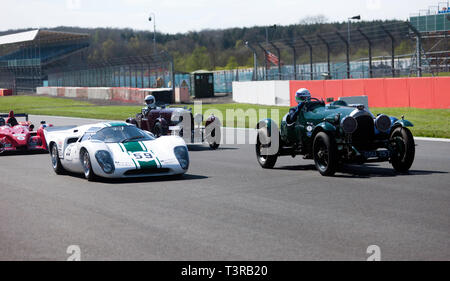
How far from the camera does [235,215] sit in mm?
8242

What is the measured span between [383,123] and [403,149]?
0.56m

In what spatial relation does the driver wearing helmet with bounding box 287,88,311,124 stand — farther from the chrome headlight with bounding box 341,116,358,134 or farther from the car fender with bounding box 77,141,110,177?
the car fender with bounding box 77,141,110,177

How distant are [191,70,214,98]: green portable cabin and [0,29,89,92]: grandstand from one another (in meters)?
39.0

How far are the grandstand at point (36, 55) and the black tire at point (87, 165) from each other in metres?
79.6

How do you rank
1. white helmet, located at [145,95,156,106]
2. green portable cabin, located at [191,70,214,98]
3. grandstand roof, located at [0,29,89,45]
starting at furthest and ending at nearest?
grandstand roof, located at [0,29,89,45]
green portable cabin, located at [191,70,214,98]
white helmet, located at [145,95,156,106]

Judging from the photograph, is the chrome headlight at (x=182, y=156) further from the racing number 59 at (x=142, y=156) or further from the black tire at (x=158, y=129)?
the black tire at (x=158, y=129)

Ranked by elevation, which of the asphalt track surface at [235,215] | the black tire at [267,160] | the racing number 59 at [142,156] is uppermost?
the racing number 59 at [142,156]

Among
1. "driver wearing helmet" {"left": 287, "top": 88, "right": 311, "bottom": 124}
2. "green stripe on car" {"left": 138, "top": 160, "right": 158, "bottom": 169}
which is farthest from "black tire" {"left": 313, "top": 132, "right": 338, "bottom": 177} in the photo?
"green stripe on car" {"left": 138, "top": 160, "right": 158, "bottom": 169}

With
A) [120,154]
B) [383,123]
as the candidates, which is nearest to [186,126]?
[120,154]

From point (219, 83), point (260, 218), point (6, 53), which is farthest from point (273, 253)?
point (6, 53)

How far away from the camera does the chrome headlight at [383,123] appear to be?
1187 centimetres

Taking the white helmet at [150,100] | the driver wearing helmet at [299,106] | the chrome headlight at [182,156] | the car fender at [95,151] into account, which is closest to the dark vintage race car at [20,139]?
the white helmet at [150,100]

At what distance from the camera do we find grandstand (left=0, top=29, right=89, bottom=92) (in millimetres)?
90438
